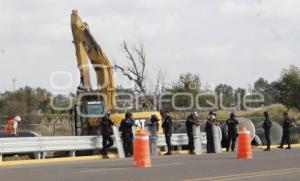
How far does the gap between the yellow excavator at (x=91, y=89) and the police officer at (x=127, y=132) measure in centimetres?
278

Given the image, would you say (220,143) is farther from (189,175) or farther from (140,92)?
(140,92)

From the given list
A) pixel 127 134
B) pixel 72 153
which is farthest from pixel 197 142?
pixel 72 153

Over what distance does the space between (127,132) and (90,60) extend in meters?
6.60

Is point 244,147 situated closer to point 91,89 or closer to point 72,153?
point 72,153

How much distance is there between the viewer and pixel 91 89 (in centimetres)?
3019

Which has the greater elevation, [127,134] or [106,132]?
[106,132]

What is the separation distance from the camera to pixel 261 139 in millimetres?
35438

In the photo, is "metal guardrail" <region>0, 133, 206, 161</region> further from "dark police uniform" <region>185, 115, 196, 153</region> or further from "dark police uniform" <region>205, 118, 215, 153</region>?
"dark police uniform" <region>205, 118, 215, 153</region>

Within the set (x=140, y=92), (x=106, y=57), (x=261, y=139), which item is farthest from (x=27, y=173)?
(x=140, y=92)

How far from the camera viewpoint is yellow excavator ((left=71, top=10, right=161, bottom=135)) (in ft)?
95.2

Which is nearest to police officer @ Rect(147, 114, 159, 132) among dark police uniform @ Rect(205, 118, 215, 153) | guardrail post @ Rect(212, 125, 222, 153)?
dark police uniform @ Rect(205, 118, 215, 153)

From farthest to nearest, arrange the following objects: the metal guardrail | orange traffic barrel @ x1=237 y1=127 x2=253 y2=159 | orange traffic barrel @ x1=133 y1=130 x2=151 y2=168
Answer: the metal guardrail → orange traffic barrel @ x1=237 y1=127 x2=253 y2=159 → orange traffic barrel @ x1=133 y1=130 x2=151 y2=168

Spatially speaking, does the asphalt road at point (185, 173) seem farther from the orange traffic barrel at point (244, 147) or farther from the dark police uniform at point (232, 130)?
the dark police uniform at point (232, 130)

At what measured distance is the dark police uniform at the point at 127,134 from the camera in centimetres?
2548
